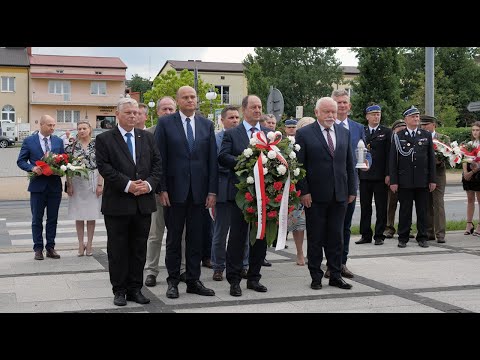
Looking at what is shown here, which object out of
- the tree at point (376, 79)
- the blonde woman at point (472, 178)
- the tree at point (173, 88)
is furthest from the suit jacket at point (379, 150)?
the tree at point (173, 88)

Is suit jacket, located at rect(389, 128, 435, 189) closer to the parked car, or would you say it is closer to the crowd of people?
the crowd of people

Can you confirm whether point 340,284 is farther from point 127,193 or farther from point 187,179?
point 127,193

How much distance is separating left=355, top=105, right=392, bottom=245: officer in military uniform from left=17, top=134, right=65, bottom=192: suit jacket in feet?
16.2

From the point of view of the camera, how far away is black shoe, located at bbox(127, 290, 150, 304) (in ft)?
23.9

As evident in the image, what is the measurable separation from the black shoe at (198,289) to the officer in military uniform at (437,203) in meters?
5.41

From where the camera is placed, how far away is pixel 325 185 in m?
7.95

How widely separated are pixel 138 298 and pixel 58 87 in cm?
7222

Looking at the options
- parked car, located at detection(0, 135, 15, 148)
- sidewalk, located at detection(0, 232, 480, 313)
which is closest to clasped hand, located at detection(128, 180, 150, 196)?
sidewalk, located at detection(0, 232, 480, 313)

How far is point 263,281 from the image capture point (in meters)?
8.55

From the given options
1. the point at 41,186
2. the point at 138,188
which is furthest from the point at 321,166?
the point at 41,186

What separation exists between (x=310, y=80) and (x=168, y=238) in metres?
64.5

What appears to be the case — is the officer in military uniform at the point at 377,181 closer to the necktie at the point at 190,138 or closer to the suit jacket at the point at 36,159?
the necktie at the point at 190,138
